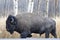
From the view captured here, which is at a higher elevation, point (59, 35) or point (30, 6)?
point (30, 6)

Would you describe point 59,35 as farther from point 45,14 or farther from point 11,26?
point 11,26

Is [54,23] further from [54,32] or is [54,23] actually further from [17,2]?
[17,2]

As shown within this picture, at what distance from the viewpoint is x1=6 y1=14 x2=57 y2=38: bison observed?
2455 millimetres

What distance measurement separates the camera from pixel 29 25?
8.11 feet

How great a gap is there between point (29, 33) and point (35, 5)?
0.85 ft

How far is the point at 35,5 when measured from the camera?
2551 mm

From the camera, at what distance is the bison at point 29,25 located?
2.46m

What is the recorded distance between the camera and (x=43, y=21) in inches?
99.0

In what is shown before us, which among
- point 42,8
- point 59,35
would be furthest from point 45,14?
point 59,35

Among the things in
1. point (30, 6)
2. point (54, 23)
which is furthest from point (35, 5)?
point (54, 23)

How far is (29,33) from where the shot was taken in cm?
247

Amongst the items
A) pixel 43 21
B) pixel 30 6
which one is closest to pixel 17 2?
pixel 30 6

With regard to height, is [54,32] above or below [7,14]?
below

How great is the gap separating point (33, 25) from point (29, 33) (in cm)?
8
